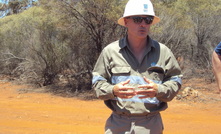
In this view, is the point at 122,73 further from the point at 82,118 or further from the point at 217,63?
the point at 82,118

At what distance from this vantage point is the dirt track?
20.4 ft

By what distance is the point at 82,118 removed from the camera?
754 centimetres

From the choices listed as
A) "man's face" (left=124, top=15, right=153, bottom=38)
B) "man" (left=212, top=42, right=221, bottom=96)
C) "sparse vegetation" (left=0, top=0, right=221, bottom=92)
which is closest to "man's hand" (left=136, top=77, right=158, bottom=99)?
"man's face" (left=124, top=15, right=153, bottom=38)

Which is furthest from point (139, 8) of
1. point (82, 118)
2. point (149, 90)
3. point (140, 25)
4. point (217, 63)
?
point (82, 118)

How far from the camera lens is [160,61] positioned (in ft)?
8.00

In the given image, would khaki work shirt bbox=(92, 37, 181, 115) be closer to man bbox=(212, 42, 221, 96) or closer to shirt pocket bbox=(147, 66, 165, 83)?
shirt pocket bbox=(147, 66, 165, 83)

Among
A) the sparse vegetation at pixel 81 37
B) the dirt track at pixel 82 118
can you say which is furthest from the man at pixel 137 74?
the sparse vegetation at pixel 81 37

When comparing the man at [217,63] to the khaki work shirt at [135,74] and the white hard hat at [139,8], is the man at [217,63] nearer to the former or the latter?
the khaki work shirt at [135,74]

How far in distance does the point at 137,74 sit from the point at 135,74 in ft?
0.06

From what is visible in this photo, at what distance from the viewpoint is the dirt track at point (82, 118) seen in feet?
20.4

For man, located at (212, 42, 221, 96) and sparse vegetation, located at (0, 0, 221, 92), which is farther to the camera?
sparse vegetation, located at (0, 0, 221, 92)

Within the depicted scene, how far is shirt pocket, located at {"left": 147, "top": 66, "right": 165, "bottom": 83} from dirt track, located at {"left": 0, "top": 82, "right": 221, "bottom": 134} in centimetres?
382

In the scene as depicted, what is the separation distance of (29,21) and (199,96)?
32.7 ft

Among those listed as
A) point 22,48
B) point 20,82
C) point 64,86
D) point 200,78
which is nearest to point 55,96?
point 64,86
